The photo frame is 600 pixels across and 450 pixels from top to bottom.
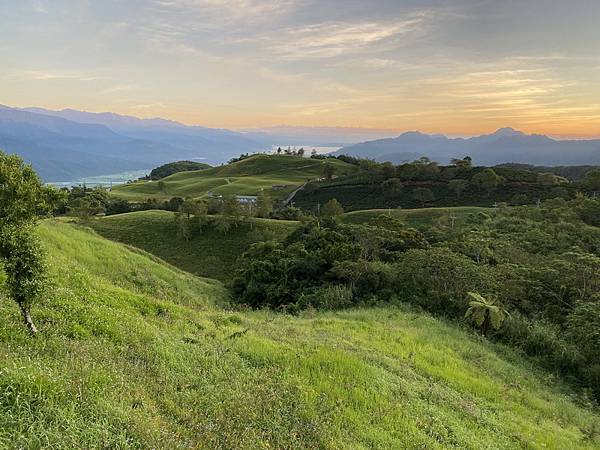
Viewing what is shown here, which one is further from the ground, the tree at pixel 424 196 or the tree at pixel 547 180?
the tree at pixel 547 180

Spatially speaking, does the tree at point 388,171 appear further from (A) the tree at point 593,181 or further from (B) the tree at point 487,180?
(A) the tree at point 593,181

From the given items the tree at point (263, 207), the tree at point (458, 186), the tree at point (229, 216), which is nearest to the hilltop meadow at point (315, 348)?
the tree at point (229, 216)

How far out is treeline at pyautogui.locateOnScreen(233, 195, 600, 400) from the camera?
20375 mm

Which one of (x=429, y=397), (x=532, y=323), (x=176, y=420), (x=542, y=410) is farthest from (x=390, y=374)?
(x=532, y=323)

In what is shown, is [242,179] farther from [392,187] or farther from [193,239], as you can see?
[193,239]

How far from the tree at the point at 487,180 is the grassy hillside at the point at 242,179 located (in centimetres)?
4728

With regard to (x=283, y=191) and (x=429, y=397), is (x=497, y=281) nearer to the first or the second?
(x=429, y=397)

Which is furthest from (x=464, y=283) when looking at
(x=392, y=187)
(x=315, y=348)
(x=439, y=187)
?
(x=439, y=187)

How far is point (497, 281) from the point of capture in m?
25.9

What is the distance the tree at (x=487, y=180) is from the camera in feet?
307

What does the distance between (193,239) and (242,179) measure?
267ft

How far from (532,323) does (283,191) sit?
93.2 m

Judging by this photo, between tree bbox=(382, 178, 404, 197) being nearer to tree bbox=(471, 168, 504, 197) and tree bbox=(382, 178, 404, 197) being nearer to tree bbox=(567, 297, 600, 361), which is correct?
tree bbox=(471, 168, 504, 197)

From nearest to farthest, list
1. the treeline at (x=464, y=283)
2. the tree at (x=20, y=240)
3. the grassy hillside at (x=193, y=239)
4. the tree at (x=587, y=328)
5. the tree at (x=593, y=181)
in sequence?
the tree at (x=20, y=240) < the tree at (x=587, y=328) < the treeline at (x=464, y=283) < the grassy hillside at (x=193, y=239) < the tree at (x=593, y=181)
